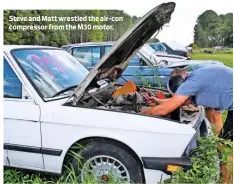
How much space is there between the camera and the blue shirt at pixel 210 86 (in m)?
2.72

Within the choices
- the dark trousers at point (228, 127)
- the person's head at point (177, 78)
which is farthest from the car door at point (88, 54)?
the dark trousers at point (228, 127)

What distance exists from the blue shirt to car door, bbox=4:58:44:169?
1.15 metres

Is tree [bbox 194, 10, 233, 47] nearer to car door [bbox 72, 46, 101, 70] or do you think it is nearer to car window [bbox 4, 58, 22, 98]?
car door [bbox 72, 46, 101, 70]

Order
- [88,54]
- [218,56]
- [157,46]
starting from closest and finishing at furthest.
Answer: [218,56], [88,54], [157,46]

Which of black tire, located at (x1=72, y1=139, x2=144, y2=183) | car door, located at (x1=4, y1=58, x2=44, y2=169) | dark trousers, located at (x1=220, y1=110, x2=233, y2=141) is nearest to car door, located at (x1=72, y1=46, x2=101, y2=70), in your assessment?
car door, located at (x1=4, y1=58, x2=44, y2=169)

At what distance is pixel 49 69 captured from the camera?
119 inches

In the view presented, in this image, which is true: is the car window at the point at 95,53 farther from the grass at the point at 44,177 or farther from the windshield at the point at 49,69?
the grass at the point at 44,177

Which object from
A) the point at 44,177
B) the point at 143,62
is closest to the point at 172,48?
the point at 143,62

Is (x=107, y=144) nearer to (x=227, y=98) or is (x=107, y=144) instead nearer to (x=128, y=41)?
(x=128, y=41)

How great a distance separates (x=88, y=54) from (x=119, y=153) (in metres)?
1.88

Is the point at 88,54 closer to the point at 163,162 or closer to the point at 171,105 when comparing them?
the point at 171,105

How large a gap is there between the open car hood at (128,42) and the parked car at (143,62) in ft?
1.96

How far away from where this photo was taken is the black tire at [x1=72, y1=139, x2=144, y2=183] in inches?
99.1

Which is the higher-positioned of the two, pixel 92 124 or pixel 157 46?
pixel 157 46
